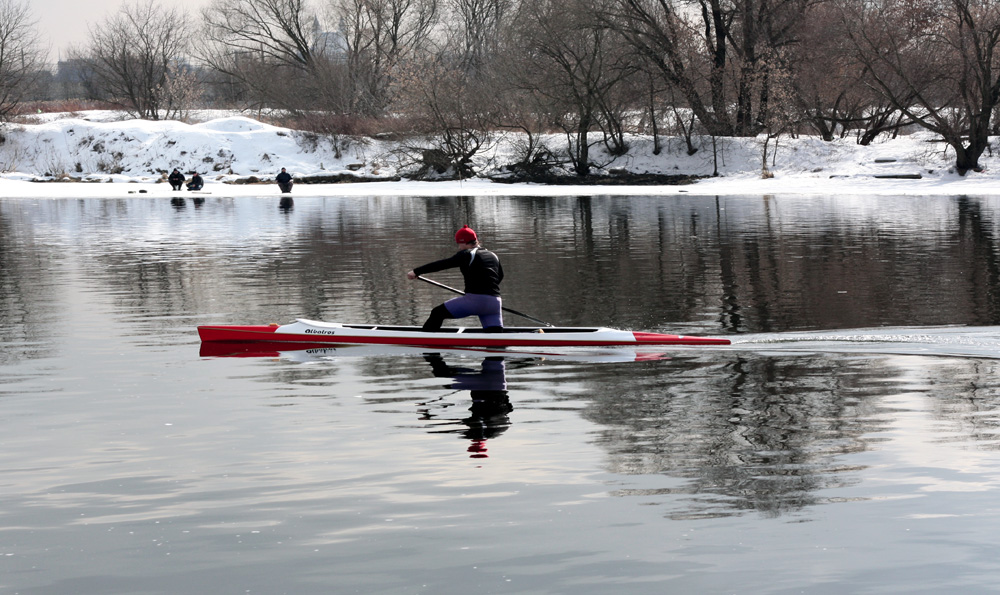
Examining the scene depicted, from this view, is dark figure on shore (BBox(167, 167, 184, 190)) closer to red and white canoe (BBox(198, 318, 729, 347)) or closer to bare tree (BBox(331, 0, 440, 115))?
bare tree (BBox(331, 0, 440, 115))

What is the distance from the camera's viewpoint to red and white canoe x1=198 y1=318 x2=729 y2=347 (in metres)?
12.7

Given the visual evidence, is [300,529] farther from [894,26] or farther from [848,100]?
[848,100]

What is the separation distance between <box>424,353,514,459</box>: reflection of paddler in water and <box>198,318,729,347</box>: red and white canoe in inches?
12.0

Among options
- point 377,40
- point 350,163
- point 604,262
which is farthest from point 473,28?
point 604,262

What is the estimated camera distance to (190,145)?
6706 centimetres

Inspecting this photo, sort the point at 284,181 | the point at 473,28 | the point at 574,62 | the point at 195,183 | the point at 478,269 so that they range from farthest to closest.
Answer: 1. the point at 473,28
2. the point at 574,62
3. the point at 195,183
4. the point at 284,181
5. the point at 478,269

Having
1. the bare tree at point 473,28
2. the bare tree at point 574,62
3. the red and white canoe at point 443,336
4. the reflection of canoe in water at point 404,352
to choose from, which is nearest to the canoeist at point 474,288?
the red and white canoe at point 443,336

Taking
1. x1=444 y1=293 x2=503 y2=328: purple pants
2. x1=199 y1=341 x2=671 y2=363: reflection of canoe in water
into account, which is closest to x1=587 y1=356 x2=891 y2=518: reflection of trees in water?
x1=199 y1=341 x2=671 y2=363: reflection of canoe in water

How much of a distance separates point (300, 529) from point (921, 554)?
3.86 m

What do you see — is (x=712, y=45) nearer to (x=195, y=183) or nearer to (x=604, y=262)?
(x=195, y=183)

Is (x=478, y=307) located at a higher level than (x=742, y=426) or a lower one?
higher

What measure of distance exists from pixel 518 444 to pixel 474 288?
471 centimetres

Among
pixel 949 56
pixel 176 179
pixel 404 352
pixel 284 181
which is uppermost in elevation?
pixel 949 56

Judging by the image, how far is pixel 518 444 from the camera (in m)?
8.82
